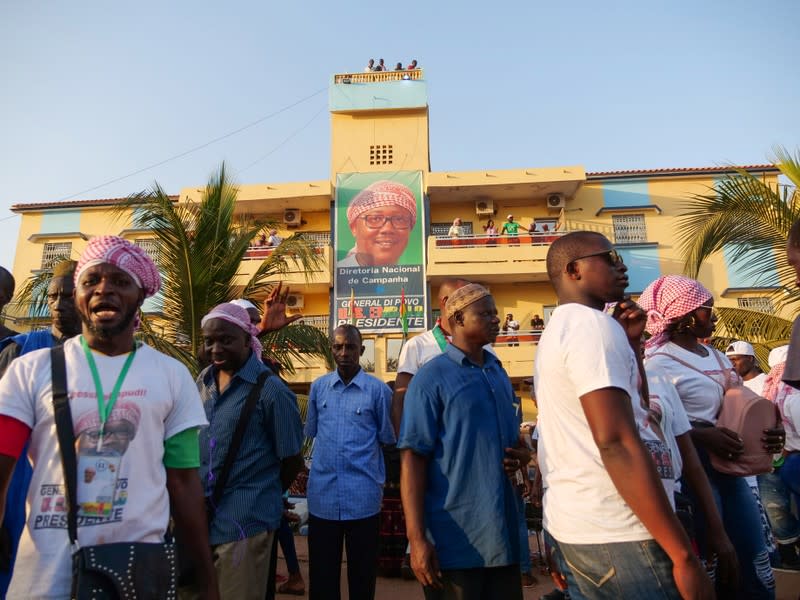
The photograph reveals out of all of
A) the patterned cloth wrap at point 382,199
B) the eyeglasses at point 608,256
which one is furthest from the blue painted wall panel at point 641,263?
the eyeglasses at point 608,256

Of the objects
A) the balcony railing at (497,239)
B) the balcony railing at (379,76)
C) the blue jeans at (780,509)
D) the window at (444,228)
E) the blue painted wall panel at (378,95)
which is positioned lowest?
the blue jeans at (780,509)

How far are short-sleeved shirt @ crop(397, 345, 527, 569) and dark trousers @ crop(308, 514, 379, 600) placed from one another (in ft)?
4.32

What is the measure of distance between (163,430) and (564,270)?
A: 1517 millimetres

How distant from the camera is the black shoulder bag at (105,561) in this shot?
1.60 metres

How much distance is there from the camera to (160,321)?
884cm

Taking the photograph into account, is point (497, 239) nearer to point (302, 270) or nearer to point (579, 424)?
point (302, 270)

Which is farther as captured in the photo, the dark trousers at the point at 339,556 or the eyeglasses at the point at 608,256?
the dark trousers at the point at 339,556

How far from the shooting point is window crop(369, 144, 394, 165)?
20.6 metres

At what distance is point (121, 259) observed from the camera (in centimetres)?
203

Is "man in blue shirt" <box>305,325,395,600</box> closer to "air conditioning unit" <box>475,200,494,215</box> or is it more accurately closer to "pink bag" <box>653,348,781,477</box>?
"pink bag" <box>653,348,781,477</box>

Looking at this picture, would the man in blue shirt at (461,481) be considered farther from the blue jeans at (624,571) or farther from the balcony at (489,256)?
the balcony at (489,256)

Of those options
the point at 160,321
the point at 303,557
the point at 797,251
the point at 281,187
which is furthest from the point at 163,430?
the point at 281,187

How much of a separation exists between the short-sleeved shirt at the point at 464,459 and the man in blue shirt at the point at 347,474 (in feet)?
4.22

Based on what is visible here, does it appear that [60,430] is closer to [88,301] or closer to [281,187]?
[88,301]
